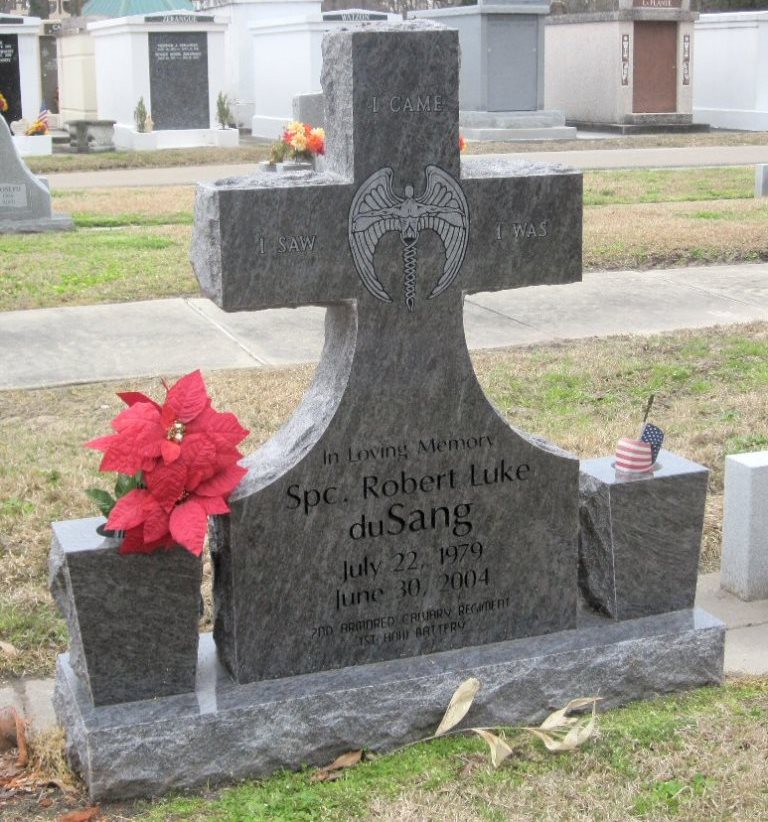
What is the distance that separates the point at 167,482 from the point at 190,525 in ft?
0.44

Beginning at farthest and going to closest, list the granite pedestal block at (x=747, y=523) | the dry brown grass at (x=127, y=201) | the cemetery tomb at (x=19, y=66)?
the cemetery tomb at (x=19, y=66) → the dry brown grass at (x=127, y=201) → the granite pedestal block at (x=747, y=523)

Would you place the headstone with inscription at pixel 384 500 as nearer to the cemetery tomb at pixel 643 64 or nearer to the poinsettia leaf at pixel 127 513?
the poinsettia leaf at pixel 127 513

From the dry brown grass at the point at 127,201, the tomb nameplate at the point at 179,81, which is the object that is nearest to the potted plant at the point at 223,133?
the tomb nameplate at the point at 179,81

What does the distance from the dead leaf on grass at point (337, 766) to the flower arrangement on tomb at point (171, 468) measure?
2.29 ft

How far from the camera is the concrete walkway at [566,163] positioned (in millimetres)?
18203

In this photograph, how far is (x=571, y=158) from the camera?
2053 cm

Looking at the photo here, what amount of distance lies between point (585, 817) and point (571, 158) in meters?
18.1

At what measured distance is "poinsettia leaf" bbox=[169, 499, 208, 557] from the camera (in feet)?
10.6

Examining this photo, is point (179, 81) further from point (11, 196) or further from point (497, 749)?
point (497, 749)

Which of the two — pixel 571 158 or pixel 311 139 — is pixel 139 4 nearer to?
pixel 571 158

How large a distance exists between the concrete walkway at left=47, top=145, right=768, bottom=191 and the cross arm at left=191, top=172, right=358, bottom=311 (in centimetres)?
1403

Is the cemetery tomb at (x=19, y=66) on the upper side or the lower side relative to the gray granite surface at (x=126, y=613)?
upper

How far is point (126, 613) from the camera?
3406 mm

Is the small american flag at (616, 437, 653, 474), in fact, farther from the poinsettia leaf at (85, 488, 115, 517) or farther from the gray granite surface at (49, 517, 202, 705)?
the poinsettia leaf at (85, 488, 115, 517)
